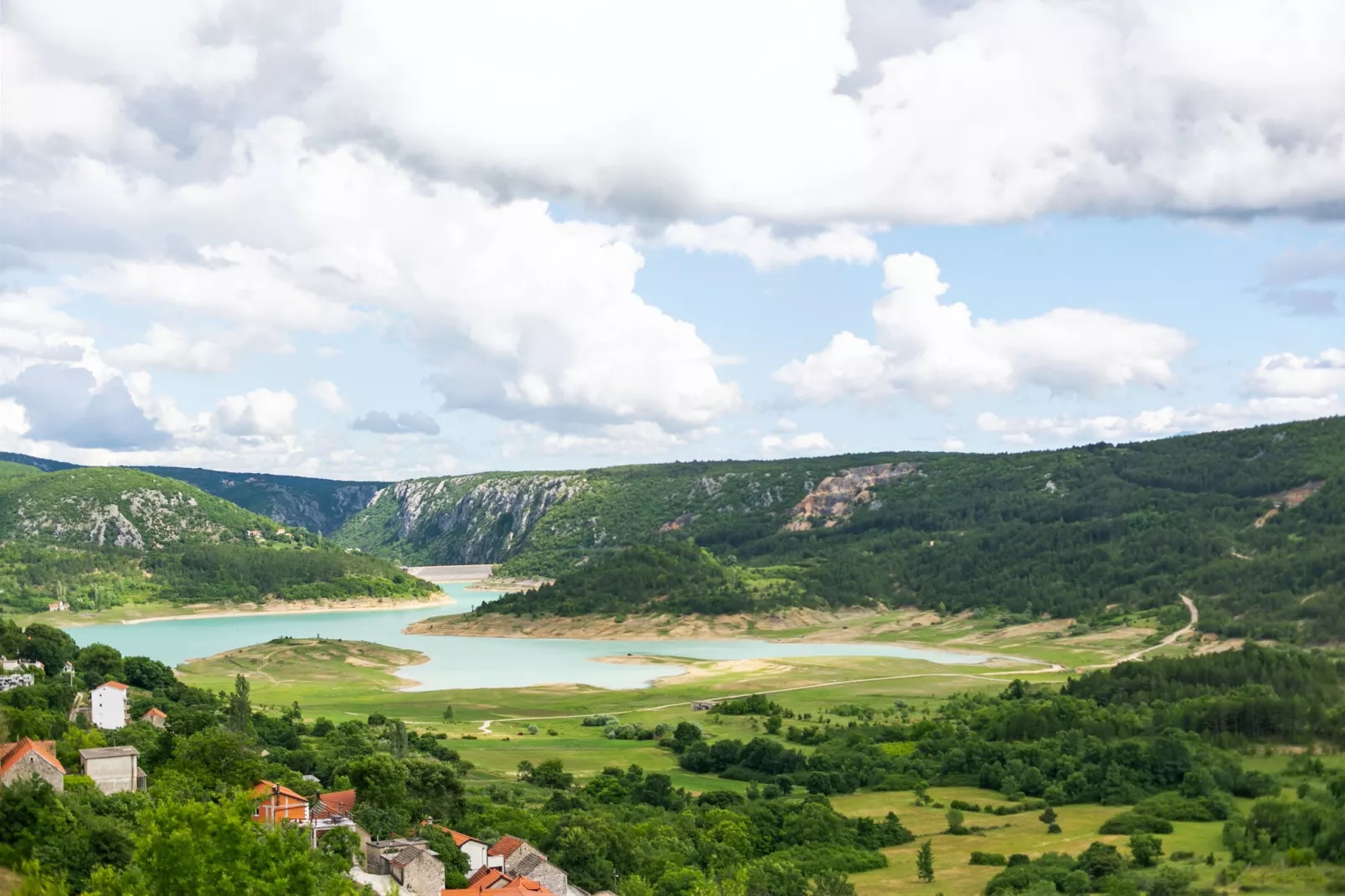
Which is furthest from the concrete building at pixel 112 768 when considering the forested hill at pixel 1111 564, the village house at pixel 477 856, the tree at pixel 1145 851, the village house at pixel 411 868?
the forested hill at pixel 1111 564

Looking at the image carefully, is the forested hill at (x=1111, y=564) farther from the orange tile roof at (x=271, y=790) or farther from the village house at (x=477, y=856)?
the orange tile roof at (x=271, y=790)

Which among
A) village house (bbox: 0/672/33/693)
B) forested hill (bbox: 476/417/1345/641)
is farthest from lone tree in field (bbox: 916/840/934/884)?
forested hill (bbox: 476/417/1345/641)

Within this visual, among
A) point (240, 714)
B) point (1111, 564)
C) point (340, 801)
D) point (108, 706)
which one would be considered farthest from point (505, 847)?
point (1111, 564)

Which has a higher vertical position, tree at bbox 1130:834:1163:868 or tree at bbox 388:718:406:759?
tree at bbox 388:718:406:759

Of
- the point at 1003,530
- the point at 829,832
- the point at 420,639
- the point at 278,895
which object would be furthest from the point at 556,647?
the point at 278,895

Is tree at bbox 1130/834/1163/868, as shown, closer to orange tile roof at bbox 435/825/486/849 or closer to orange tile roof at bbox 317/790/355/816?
orange tile roof at bbox 435/825/486/849

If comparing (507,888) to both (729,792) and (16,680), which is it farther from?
(16,680)
